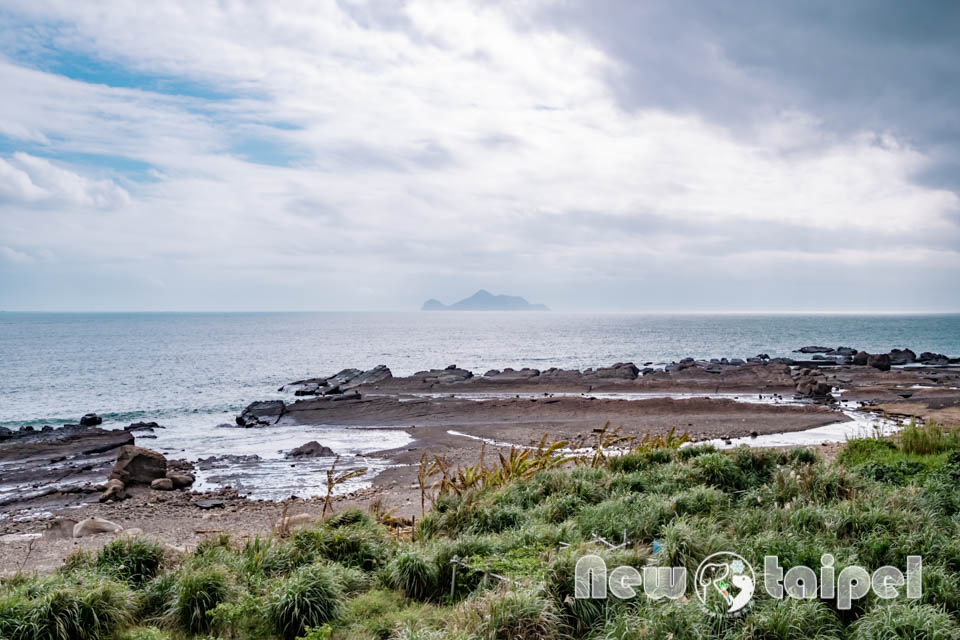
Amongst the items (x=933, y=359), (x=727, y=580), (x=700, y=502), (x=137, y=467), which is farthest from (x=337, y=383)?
(x=933, y=359)

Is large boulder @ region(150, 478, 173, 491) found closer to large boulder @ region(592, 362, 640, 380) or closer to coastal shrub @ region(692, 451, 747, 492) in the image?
coastal shrub @ region(692, 451, 747, 492)

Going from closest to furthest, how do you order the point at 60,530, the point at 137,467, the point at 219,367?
the point at 60,530 → the point at 137,467 → the point at 219,367

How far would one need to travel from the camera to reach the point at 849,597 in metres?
6.30

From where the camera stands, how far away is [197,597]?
704cm

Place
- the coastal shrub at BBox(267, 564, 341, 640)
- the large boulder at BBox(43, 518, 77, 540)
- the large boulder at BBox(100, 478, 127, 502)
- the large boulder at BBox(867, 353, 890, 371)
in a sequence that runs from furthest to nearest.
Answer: the large boulder at BBox(867, 353, 890, 371) < the large boulder at BBox(100, 478, 127, 502) < the large boulder at BBox(43, 518, 77, 540) < the coastal shrub at BBox(267, 564, 341, 640)

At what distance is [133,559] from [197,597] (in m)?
2.08

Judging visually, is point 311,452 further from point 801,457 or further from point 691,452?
point 801,457

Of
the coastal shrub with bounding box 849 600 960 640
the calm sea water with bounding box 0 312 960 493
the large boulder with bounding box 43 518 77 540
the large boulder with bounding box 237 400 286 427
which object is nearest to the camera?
the coastal shrub with bounding box 849 600 960 640

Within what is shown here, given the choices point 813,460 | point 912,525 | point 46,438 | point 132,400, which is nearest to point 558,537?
Answer: point 912,525

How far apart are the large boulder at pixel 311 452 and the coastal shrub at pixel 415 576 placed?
18.6 metres

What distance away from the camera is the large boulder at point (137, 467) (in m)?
20.1

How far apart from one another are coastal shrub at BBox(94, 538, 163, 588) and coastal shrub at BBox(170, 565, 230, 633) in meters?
1.36

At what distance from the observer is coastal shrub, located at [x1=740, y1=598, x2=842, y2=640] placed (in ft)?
18.5

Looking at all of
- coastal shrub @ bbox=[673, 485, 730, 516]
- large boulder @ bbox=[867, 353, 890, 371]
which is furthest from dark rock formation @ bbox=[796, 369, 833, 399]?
coastal shrub @ bbox=[673, 485, 730, 516]
